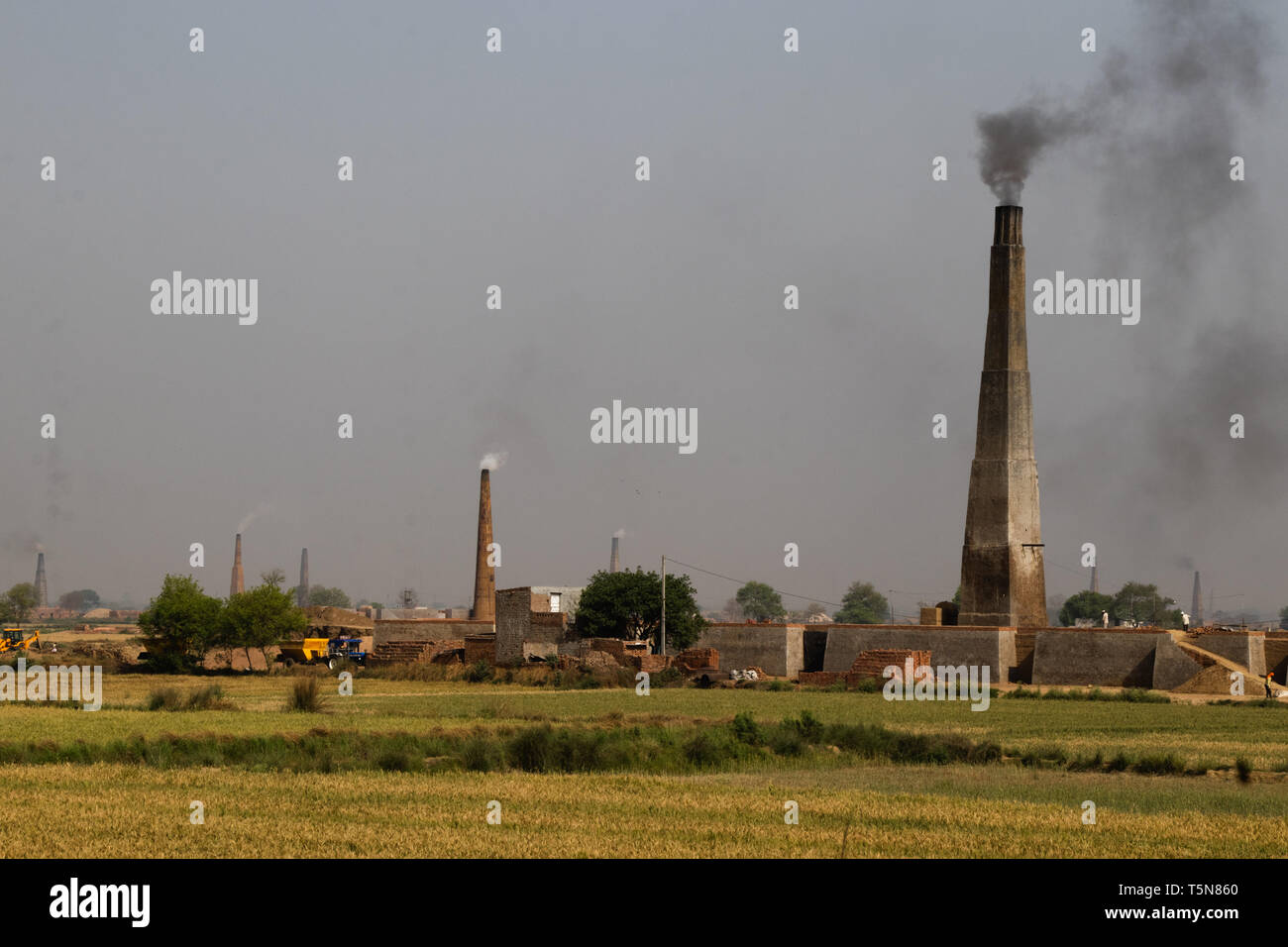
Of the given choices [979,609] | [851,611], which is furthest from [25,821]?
[851,611]

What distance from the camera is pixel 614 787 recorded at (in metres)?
19.4

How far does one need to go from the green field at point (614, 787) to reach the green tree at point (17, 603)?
12833 centimetres

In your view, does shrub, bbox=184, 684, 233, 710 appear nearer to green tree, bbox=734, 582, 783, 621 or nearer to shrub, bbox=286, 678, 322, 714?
shrub, bbox=286, 678, 322, 714

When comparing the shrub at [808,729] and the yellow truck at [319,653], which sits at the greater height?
the shrub at [808,729]

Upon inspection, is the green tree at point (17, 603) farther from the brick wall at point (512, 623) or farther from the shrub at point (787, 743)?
the shrub at point (787, 743)

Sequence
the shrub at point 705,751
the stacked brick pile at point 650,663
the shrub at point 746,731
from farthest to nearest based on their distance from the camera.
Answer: the stacked brick pile at point 650,663 → the shrub at point 746,731 → the shrub at point 705,751

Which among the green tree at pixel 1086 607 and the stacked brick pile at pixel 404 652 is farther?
the green tree at pixel 1086 607

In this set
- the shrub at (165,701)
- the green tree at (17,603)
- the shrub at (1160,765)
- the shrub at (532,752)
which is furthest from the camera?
the green tree at (17,603)

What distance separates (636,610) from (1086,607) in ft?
341

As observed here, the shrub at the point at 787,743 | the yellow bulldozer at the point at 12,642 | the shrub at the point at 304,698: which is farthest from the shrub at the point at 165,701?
the yellow bulldozer at the point at 12,642

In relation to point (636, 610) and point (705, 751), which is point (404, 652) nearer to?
point (636, 610)

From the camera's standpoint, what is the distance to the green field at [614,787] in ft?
47.0
